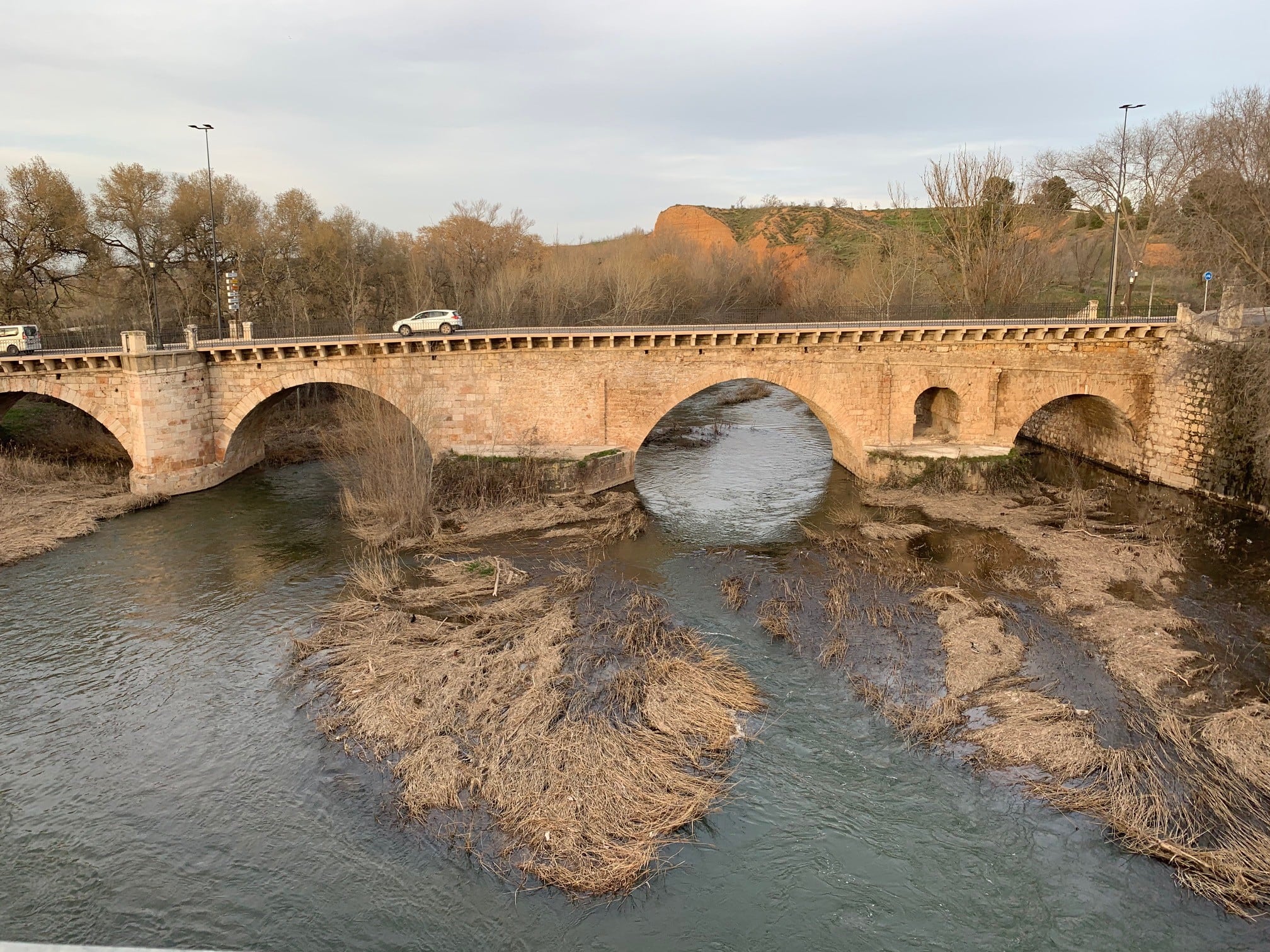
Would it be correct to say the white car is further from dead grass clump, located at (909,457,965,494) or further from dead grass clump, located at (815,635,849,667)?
dead grass clump, located at (815,635,849,667)

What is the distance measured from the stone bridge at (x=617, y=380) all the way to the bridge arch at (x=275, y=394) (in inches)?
2.1

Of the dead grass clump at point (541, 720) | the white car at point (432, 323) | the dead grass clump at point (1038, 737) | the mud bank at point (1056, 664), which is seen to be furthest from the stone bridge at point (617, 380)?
the dead grass clump at point (1038, 737)

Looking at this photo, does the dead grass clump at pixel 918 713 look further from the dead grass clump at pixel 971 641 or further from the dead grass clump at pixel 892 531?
the dead grass clump at pixel 892 531

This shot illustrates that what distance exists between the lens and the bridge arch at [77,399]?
26.5 meters

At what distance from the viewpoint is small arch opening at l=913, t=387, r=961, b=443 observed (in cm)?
2831

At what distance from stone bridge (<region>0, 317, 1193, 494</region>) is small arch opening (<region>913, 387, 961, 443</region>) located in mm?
565

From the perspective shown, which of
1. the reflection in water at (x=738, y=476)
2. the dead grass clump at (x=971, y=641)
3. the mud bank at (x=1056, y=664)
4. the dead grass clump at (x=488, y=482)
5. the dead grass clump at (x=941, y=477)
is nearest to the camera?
the mud bank at (x=1056, y=664)

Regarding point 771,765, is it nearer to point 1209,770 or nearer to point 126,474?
point 1209,770

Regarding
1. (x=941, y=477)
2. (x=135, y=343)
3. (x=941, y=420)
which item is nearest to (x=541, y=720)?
(x=941, y=477)

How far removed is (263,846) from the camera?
10562mm

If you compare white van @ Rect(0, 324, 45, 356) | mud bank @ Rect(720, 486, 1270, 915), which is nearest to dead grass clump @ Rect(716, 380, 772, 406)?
mud bank @ Rect(720, 486, 1270, 915)

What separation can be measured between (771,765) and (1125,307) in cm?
2463

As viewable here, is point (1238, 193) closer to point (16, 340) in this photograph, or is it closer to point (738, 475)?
point (738, 475)

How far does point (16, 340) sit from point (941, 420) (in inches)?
1259
